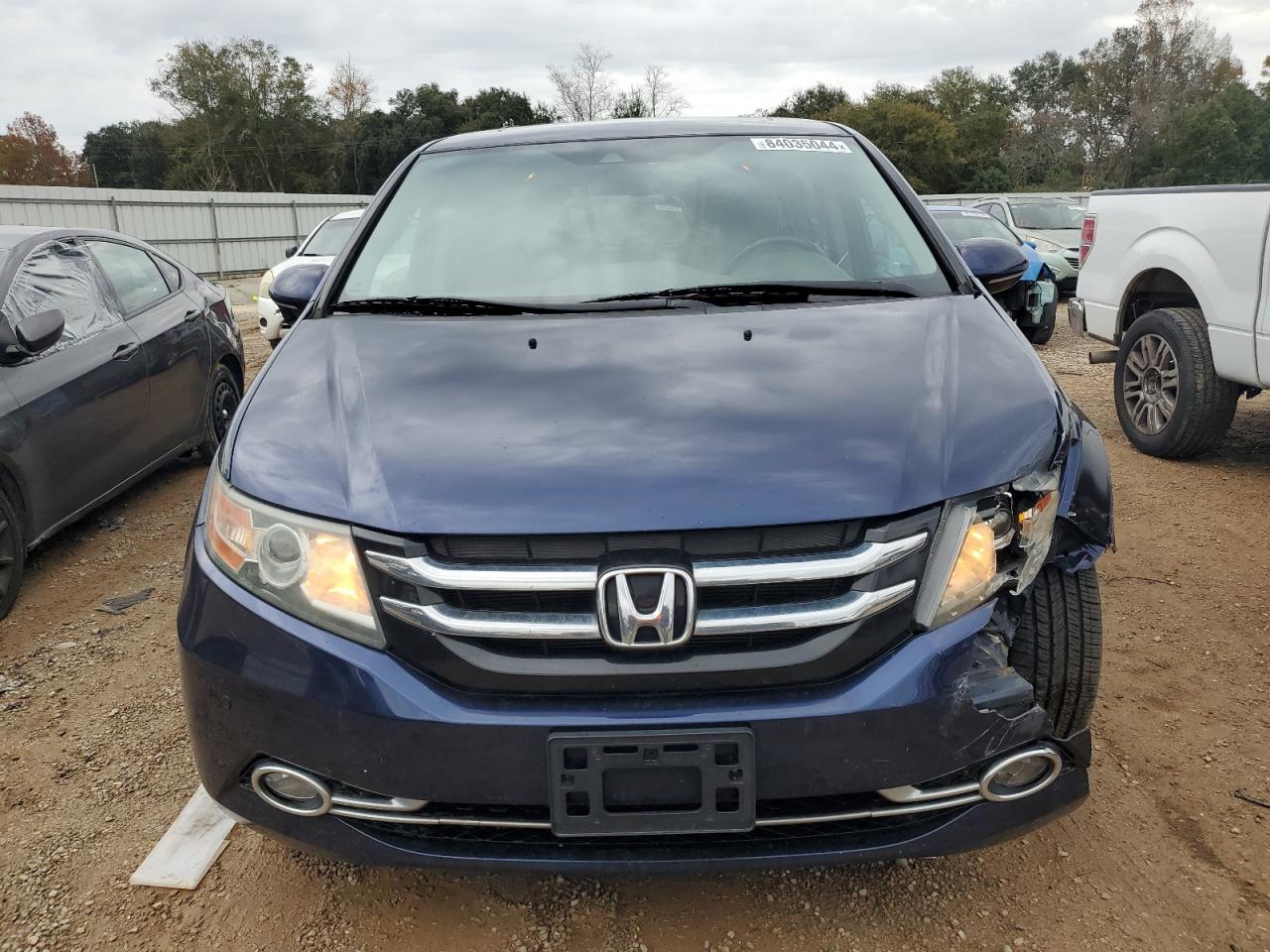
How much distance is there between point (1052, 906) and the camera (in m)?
2.04

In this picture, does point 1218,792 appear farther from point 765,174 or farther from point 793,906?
point 765,174

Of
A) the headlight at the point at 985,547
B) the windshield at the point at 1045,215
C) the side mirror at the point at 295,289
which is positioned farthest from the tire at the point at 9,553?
the windshield at the point at 1045,215

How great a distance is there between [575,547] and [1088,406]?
6522 mm

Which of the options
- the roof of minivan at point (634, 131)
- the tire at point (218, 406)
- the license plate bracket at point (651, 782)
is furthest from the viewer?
the tire at point (218, 406)

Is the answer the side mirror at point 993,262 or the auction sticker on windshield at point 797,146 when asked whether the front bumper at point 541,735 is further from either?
the auction sticker on windshield at point 797,146

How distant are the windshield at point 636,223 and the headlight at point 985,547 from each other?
2.68ft

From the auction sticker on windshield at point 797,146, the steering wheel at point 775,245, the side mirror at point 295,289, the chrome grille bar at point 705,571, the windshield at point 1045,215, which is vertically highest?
the auction sticker on windshield at point 797,146

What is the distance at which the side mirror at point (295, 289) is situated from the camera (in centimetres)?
292

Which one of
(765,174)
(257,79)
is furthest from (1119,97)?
(765,174)

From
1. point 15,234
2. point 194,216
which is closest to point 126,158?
point 194,216

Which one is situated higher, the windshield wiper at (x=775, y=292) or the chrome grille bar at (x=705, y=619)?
the windshield wiper at (x=775, y=292)

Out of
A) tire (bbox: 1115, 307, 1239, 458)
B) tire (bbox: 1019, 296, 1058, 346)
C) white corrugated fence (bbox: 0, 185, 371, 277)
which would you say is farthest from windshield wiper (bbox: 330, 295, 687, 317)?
white corrugated fence (bbox: 0, 185, 371, 277)

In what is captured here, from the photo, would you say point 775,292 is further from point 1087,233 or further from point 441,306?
point 1087,233

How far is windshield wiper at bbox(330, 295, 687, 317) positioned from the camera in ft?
7.88
